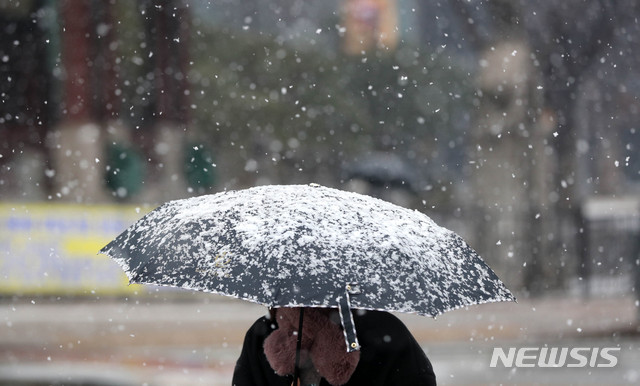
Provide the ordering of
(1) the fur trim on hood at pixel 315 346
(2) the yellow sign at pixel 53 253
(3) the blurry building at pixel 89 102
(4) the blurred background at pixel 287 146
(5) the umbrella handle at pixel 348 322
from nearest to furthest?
(5) the umbrella handle at pixel 348 322, (1) the fur trim on hood at pixel 315 346, (4) the blurred background at pixel 287 146, (2) the yellow sign at pixel 53 253, (3) the blurry building at pixel 89 102

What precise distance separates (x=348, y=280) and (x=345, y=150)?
90.5 feet

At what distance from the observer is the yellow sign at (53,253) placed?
16.4 m

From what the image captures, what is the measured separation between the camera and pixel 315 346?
280 cm

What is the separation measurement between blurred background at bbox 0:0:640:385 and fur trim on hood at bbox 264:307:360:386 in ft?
10.6

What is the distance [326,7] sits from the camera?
3027cm

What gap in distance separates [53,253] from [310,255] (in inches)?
570

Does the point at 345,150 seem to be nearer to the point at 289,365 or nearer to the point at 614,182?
the point at 614,182

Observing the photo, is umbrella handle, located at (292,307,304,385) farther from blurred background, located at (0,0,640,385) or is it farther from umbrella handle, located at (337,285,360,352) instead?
blurred background, located at (0,0,640,385)

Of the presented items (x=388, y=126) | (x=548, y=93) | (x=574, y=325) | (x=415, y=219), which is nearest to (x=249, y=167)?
(x=388, y=126)

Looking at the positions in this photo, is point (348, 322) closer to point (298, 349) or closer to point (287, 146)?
point (298, 349)

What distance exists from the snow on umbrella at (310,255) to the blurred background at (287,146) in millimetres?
3233

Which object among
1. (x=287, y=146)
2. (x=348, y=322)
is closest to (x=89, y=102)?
(x=287, y=146)

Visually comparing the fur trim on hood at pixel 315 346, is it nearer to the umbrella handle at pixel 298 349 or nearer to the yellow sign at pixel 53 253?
the umbrella handle at pixel 298 349

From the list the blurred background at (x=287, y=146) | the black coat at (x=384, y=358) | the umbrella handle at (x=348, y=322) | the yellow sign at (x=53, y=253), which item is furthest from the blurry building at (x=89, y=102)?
the umbrella handle at (x=348, y=322)
